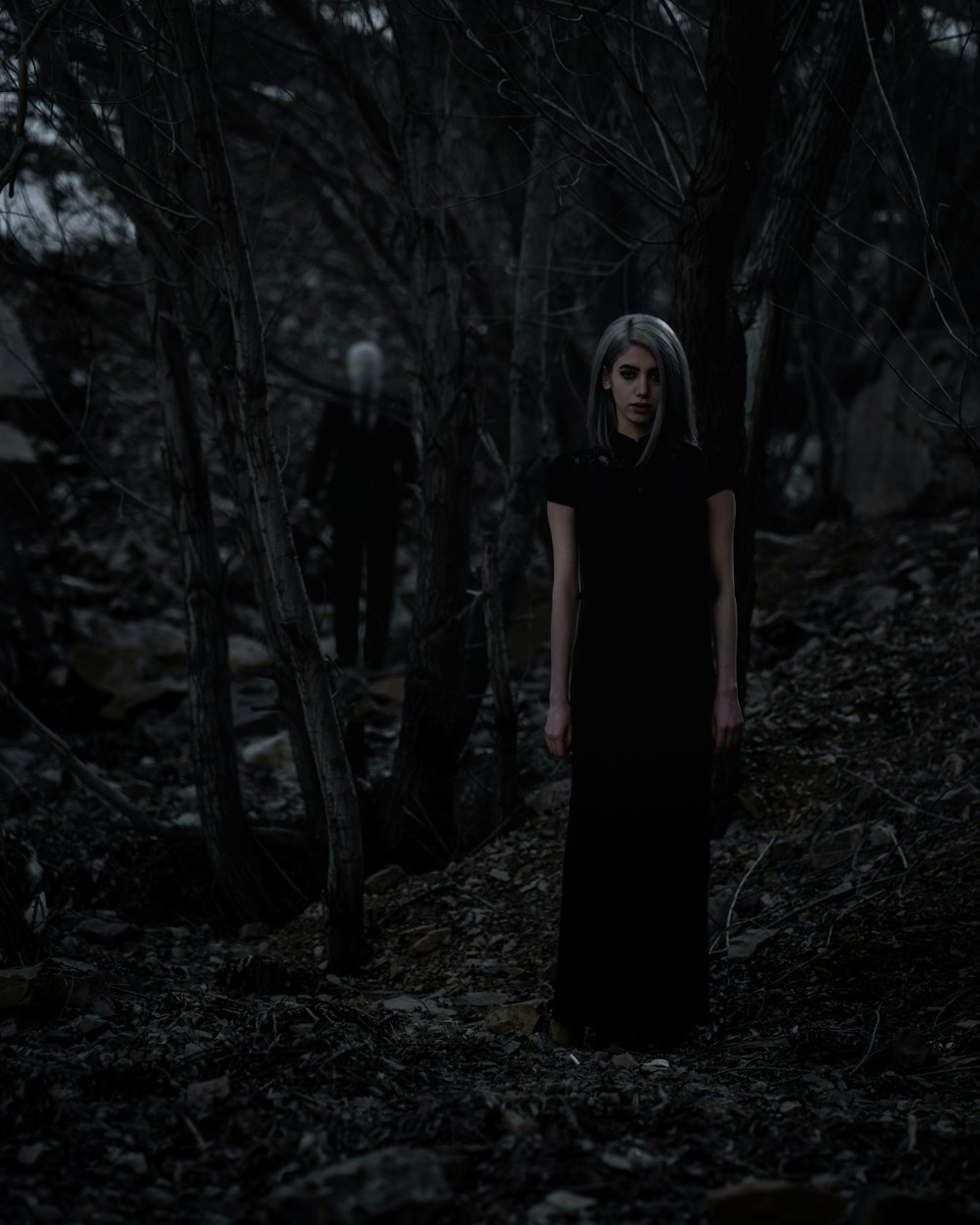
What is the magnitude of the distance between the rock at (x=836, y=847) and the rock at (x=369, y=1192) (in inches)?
111

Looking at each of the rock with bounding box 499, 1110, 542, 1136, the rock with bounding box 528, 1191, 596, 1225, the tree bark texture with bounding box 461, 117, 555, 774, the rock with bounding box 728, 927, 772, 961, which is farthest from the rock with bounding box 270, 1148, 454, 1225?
the tree bark texture with bounding box 461, 117, 555, 774

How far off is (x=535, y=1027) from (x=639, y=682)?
109 centimetres

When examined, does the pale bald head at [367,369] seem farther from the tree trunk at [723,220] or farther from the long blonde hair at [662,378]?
the long blonde hair at [662,378]

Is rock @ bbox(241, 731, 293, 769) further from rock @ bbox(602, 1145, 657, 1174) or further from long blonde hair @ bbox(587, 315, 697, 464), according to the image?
rock @ bbox(602, 1145, 657, 1174)

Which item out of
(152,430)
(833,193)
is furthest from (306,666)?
(152,430)

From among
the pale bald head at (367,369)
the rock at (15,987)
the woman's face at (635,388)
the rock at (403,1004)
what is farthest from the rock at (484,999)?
the pale bald head at (367,369)

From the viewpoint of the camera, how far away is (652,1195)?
2.06 meters

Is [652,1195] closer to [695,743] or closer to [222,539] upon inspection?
[695,743]

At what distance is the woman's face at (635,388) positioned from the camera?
323 centimetres

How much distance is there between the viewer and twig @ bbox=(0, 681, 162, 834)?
455 cm

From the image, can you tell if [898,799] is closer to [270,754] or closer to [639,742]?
[639,742]

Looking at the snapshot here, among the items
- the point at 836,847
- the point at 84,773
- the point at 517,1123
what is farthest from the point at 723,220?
the point at 84,773

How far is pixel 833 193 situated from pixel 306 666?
4.74m

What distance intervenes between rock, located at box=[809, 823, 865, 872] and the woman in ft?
4.24
